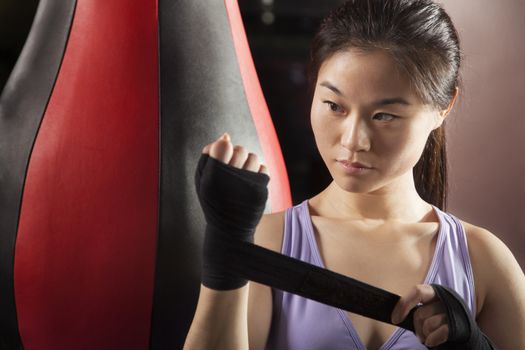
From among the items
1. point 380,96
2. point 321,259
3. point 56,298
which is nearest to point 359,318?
point 321,259

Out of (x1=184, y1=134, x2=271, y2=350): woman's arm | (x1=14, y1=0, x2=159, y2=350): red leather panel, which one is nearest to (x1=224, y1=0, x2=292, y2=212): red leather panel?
(x1=14, y1=0, x2=159, y2=350): red leather panel

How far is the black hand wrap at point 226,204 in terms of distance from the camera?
58 cm

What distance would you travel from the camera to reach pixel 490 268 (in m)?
0.76

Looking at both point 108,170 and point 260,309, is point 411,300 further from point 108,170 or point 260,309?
point 108,170

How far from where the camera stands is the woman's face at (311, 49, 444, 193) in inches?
26.9

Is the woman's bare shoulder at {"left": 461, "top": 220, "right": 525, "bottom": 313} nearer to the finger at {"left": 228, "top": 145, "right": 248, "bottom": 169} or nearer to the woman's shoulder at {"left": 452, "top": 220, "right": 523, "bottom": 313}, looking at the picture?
the woman's shoulder at {"left": 452, "top": 220, "right": 523, "bottom": 313}

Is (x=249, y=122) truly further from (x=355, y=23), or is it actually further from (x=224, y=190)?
(x=224, y=190)

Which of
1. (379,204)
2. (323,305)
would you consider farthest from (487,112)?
(323,305)

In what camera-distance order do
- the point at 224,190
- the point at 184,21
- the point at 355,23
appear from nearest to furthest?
the point at 224,190
the point at 355,23
the point at 184,21

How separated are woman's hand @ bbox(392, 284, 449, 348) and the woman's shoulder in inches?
4.9

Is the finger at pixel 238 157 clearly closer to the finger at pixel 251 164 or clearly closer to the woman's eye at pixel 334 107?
the finger at pixel 251 164

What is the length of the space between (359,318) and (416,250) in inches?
3.8

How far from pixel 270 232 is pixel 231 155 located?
188mm

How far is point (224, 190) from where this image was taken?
1.92 ft
